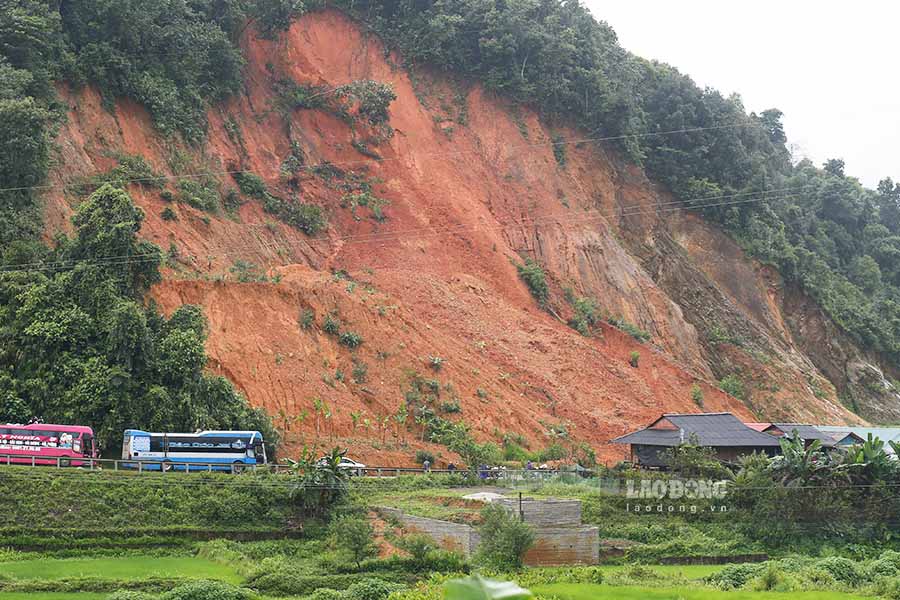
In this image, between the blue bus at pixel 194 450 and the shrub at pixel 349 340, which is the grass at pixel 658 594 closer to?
the blue bus at pixel 194 450

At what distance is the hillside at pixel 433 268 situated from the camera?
142 feet

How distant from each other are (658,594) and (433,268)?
100.0 feet

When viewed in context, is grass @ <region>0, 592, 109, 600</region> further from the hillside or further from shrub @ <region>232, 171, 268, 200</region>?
shrub @ <region>232, 171, 268, 200</region>

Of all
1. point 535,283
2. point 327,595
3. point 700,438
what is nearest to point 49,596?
point 327,595

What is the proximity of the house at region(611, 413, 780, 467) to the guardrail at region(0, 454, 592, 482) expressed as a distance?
440 centimetres

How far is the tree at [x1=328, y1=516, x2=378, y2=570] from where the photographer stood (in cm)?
2856

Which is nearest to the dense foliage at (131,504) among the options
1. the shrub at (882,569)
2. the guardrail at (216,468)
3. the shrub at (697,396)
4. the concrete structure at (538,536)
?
the guardrail at (216,468)

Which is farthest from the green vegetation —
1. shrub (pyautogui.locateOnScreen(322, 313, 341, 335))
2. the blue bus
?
the blue bus

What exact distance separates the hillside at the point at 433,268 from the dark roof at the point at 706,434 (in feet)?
16.8

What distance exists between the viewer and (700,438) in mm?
40844

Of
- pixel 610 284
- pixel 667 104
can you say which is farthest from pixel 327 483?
pixel 667 104

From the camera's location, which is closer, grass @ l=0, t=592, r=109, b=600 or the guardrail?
grass @ l=0, t=592, r=109, b=600

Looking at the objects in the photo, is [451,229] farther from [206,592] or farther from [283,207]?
[206,592]

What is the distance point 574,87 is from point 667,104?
8.44 metres
